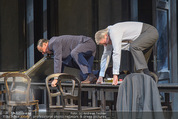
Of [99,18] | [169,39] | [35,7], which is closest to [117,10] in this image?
[99,18]

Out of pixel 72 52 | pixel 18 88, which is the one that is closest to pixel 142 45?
pixel 72 52

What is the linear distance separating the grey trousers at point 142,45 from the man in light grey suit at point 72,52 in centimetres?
93

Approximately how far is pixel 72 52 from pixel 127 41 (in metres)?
0.99

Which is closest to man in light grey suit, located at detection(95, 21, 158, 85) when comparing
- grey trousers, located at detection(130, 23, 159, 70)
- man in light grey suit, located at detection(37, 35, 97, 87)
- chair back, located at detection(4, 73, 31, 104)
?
grey trousers, located at detection(130, 23, 159, 70)

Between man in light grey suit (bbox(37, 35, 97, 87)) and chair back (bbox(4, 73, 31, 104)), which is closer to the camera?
chair back (bbox(4, 73, 31, 104))

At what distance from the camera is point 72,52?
233 inches

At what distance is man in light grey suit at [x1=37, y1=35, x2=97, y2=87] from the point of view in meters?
5.85

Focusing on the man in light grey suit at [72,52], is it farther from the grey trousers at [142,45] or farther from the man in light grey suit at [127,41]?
the grey trousers at [142,45]

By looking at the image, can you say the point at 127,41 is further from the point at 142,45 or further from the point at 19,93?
the point at 19,93

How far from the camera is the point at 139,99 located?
3.36m

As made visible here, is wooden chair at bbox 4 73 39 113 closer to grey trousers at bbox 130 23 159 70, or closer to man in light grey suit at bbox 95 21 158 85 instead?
man in light grey suit at bbox 95 21 158 85

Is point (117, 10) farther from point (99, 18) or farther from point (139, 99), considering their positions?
point (139, 99)

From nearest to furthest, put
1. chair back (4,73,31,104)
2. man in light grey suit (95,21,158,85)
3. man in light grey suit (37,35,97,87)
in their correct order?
1. man in light grey suit (95,21,158,85)
2. chair back (4,73,31,104)
3. man in light grey suit (37,35,97,87)

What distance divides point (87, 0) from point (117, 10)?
0.67 metres
